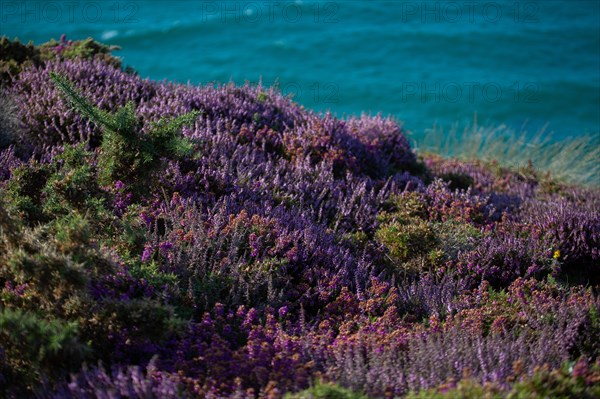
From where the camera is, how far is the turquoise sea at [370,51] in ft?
48.6

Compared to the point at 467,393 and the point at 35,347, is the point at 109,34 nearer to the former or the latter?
the point at 35,347

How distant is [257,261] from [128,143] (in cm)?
137

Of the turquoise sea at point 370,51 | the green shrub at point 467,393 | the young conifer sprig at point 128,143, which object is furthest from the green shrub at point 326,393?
the turquoise sea at point 370,51

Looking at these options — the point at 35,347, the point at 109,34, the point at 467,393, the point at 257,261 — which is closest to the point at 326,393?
the point at 467,393

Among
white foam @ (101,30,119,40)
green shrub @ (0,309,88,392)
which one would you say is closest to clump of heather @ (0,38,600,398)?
green shrub @ (0,309,88,392)

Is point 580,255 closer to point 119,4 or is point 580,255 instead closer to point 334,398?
point 334,398

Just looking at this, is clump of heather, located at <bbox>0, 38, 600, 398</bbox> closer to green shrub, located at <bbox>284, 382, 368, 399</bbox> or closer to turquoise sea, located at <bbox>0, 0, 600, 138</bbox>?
green shrub, located at <bbox>284, 382, 368, 399</bbox>

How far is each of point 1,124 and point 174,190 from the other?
5.66 feet

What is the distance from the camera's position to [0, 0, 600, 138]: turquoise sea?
48.6ft

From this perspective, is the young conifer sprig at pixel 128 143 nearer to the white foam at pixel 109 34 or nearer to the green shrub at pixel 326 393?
the green shrub at pixel 326 393

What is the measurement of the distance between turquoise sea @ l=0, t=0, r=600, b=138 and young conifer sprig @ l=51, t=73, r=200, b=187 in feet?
31.9

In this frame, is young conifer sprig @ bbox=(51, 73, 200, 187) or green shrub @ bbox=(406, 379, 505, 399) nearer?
green shrub @ bbox=(406, 379, 505, 399)

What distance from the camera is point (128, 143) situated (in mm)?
4680

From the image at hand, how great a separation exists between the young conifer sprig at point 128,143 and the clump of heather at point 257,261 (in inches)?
0.6
